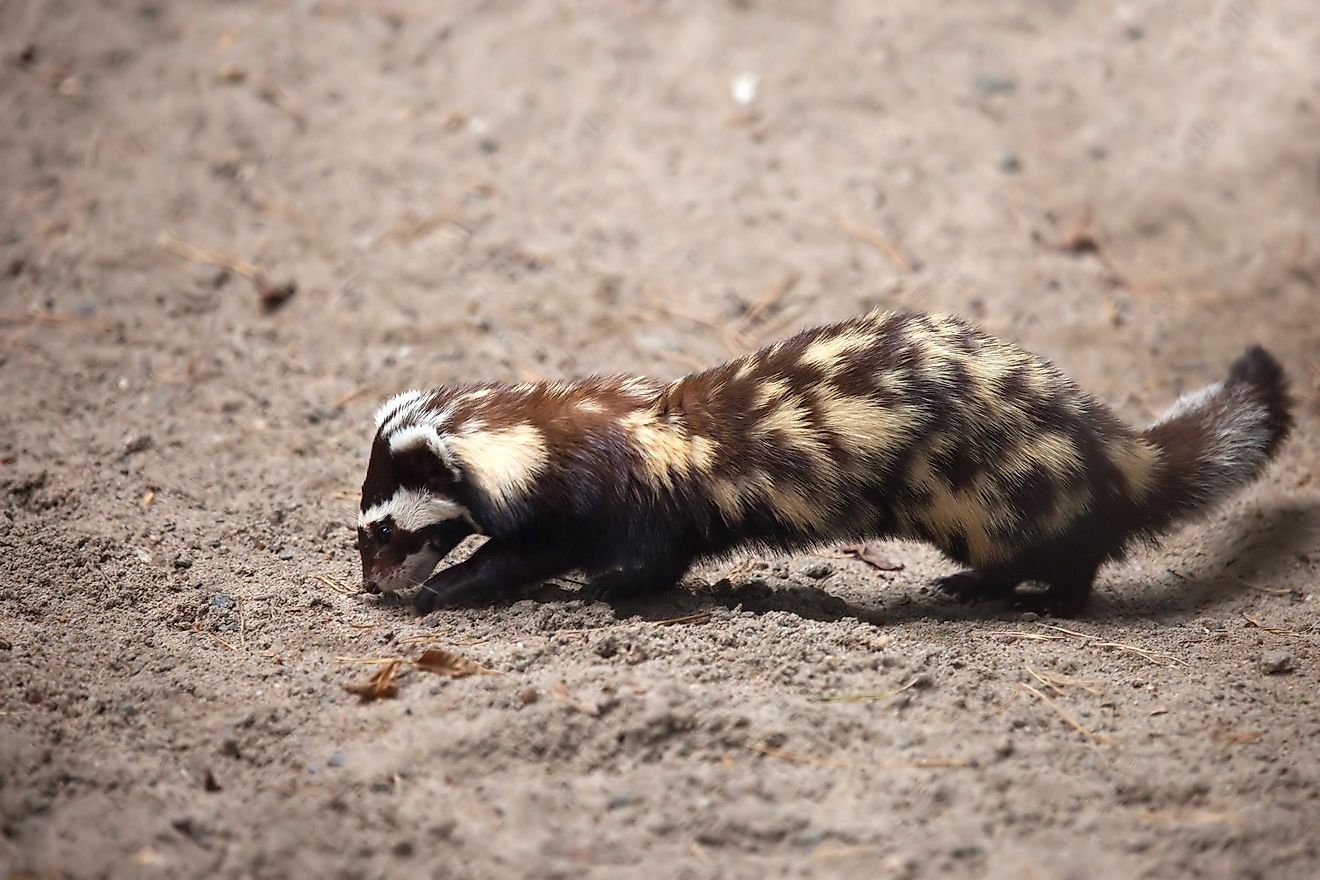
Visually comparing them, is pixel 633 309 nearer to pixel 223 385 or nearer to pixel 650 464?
pixel 223 385

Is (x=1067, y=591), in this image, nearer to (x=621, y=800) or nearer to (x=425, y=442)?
(x=621, y=800)

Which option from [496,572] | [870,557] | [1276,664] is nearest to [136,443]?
[496,572]

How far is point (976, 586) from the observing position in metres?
4.98

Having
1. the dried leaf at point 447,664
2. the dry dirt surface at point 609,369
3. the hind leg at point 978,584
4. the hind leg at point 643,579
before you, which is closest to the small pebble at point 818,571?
the dry dirt surface at point 609,369

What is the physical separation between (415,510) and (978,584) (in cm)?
223

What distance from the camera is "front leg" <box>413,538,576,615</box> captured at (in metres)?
4.55

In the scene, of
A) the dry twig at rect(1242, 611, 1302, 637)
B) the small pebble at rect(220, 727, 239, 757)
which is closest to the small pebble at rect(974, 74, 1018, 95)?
the dry twig at rect(1242, 611, 1302, 637)

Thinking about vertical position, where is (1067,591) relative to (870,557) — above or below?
above

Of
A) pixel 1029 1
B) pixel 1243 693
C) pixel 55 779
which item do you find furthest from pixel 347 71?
pixel 1243 693

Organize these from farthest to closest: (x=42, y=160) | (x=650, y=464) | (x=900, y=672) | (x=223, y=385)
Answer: (x=42, y=160), (x=223, y=385), (x=650, y=464), (x=900, y=672)

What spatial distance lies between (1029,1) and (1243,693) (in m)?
5.69

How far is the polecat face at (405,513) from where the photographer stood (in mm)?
4504

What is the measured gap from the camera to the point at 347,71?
8141 millimetres

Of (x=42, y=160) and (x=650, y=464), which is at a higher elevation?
(x=42, y=160)
